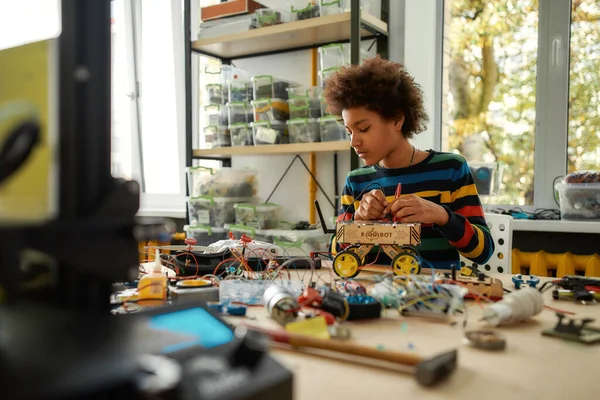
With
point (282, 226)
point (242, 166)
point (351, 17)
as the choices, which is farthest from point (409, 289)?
point (242, 166)

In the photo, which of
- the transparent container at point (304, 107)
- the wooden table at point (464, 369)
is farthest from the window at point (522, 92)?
the wooden table at point (464, 369)

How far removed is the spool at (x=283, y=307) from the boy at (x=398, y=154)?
623mm

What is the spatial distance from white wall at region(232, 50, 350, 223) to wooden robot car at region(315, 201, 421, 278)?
4.27 ft

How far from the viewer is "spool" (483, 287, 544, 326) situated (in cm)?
71

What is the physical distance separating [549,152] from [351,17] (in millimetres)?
1043

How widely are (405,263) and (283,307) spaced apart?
41 centimetres

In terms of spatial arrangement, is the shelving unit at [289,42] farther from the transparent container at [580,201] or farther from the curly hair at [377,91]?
the transparent container at [580,201]

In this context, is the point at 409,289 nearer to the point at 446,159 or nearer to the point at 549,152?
the point at 446,159

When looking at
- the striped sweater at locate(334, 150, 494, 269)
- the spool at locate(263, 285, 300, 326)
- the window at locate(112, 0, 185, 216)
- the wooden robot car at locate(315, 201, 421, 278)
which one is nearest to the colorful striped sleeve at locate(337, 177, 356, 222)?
the striped sweater at locate(334, 150, 494, 269)

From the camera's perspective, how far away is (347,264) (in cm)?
109

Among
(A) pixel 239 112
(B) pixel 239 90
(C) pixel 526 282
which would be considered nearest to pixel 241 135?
(A) pixel 239 112

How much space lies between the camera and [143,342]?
419 millimetres

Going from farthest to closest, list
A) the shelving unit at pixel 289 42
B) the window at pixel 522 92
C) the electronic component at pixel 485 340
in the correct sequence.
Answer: the window at pixel 522 92 < the shelving unit at pixel 289 42 < the electronic component at pixel 485 340

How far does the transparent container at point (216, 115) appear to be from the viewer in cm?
248
